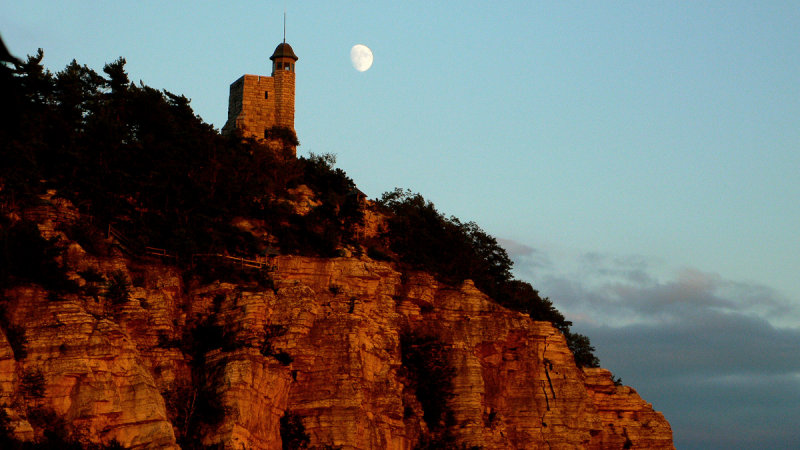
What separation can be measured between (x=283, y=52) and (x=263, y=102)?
166 inches

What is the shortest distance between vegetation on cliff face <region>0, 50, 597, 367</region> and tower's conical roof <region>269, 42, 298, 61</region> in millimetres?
10495

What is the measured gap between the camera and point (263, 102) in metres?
61.4

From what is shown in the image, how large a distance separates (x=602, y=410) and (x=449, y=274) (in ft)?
38.4

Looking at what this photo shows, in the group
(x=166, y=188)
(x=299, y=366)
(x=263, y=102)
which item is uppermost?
(x=263, y=102)

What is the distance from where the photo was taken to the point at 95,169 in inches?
1558

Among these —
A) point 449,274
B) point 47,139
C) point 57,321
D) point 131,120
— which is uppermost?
point 131,120

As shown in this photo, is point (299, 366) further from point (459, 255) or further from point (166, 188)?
point (459, 255)

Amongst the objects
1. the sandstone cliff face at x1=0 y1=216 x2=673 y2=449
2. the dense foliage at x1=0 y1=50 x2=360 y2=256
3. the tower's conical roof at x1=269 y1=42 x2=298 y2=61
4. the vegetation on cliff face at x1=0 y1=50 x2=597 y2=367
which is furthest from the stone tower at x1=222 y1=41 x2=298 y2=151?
the sandstone cliff face at x1=0 y1=216 x2=673 y2=449

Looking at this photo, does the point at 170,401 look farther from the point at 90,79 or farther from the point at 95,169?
the point at 90,79

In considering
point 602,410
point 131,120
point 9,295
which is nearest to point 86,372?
point 9,295

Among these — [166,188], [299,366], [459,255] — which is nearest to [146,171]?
[166,188]

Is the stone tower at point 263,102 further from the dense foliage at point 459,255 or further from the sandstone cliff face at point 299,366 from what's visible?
the sandstone cliff face at point 299,366

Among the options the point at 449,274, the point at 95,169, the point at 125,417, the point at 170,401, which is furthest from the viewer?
the point at 449,274

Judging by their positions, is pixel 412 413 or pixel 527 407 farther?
pixel 527 407
